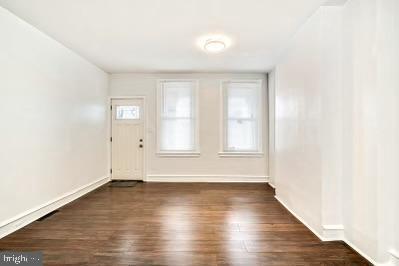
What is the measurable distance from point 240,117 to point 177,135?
1580 millimetres

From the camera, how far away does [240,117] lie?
18.7 ft

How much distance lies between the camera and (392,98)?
195 centimetres

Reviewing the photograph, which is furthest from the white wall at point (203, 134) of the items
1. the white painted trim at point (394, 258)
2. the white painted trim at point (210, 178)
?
the white painted trim at point (394, 258)

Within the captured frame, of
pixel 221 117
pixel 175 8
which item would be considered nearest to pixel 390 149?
pixel 175 8

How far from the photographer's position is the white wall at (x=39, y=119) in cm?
275

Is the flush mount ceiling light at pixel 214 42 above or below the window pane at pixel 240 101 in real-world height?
above

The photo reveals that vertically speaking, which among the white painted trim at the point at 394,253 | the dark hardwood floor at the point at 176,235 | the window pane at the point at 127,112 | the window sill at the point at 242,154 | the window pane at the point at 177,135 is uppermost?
the window pane at the point at 127,112

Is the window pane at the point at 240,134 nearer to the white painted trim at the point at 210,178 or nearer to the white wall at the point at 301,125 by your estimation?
the white painted trim at the point at 210,178

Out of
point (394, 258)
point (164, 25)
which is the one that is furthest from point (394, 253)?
point (164, 25)

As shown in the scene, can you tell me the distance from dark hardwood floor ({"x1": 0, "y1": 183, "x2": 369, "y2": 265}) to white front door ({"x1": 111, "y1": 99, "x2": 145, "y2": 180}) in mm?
1555

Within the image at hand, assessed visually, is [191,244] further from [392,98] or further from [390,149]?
[392,98]

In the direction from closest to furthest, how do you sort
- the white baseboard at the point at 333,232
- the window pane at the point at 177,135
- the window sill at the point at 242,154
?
1. the white baseboard at the point at 333,232
2. the window sill at the point at 242,154
3. the window pane at the point at 177,135

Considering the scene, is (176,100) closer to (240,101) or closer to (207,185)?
(240,101)

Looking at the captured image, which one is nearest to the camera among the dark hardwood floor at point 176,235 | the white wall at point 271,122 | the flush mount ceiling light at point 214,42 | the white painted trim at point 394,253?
the white painted trim at point 394,253
